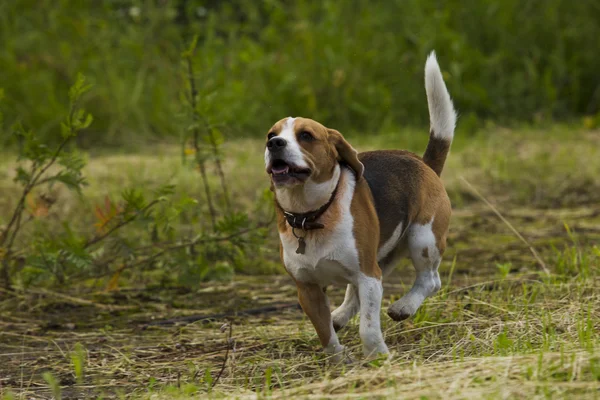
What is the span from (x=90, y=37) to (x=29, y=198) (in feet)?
15.0

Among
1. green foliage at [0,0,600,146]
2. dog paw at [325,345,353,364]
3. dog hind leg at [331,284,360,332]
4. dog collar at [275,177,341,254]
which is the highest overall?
green foliage at [0,0,600,146]

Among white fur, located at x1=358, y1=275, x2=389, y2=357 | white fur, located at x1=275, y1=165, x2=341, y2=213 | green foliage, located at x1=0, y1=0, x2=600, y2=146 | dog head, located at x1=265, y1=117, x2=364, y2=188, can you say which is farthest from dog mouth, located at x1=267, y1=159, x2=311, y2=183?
green foliage, located at x1=0, y1=0, x2=600, y2=146

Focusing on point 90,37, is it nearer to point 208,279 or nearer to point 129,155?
point 129,155

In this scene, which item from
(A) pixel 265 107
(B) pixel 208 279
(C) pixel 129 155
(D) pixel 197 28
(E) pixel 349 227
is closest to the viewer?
(E) pixel 349 227

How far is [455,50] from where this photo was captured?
32.9 feet

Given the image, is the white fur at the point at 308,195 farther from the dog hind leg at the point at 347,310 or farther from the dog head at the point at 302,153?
the dog hind leg at the point at 347,310

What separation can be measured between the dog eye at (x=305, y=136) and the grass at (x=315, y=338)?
882 millimetres

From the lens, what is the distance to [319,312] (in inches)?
156

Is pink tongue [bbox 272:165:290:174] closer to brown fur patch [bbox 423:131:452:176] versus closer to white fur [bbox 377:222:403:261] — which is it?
white fur [bbox 377:222:403:261]

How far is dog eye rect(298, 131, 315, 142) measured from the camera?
3727 mm

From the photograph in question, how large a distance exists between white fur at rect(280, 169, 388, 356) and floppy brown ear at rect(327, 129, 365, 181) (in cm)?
6

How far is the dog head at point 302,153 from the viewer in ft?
11.9

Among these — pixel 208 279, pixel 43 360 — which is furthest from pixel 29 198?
pixel 43 360

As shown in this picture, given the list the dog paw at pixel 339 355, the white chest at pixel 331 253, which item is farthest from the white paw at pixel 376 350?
the white chest at pixel 331 253
